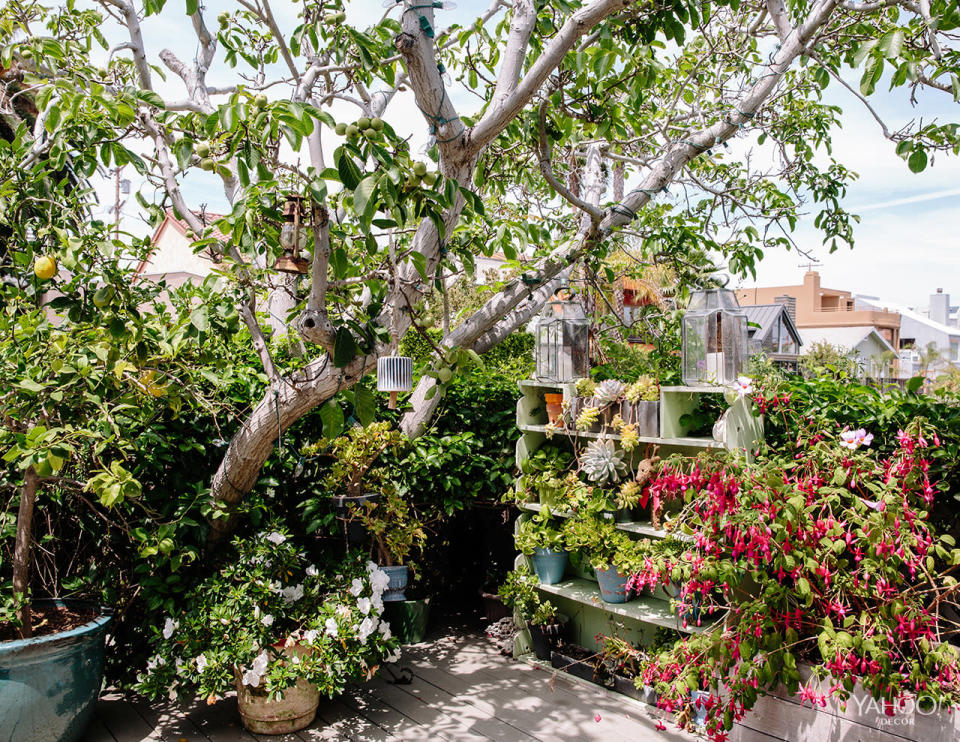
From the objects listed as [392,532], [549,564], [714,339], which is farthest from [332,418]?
[714,339]

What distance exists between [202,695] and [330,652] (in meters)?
0.48

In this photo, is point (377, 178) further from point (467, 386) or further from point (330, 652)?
point (467, 386)

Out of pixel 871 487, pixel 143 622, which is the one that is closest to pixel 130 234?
pixel 143 622

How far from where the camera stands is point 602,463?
10.3 feet

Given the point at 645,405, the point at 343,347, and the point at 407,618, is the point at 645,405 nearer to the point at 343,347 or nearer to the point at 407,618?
the point at 343,347

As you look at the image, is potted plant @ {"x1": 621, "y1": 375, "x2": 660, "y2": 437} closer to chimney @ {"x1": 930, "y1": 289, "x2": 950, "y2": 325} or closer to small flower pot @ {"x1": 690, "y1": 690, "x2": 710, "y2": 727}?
small flower pot @ {"x1": 690, "y1": 690, "x2": 710, "y2": 727}

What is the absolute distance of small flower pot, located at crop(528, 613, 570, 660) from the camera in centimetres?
339

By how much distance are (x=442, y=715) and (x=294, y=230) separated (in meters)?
2.05

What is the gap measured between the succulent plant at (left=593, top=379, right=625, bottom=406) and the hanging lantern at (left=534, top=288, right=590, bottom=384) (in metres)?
0.24

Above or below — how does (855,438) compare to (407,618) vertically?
above

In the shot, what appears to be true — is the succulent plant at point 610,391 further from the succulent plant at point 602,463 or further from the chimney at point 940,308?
the chimney at point 940,308

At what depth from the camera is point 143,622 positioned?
2.83 m

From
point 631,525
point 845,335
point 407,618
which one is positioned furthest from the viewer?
point 845,335

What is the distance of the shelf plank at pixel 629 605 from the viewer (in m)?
2.84
